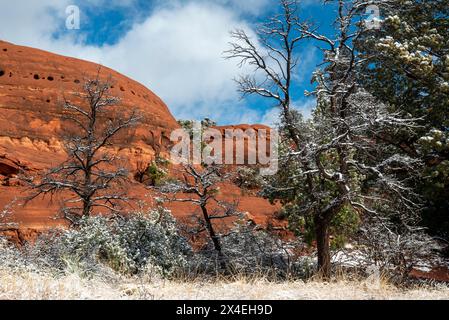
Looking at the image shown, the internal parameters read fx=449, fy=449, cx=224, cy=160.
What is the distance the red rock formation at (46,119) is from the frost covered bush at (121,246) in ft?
47.3

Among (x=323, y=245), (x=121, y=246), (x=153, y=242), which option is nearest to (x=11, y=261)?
(x=121, y=246)

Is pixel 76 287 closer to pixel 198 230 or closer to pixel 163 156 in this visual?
pixel 198 230

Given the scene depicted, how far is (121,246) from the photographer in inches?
449

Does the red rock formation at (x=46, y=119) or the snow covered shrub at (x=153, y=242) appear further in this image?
the red rock formation at (x=46, y=119)

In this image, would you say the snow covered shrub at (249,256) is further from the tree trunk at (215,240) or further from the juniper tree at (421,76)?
the juniper tree at (421,76)

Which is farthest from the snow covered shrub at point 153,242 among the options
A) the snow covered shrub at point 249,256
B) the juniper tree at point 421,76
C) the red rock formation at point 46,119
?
the red rock formation at point 46,119

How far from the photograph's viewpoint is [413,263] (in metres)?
10.6

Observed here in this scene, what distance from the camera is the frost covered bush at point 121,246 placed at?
10039mm

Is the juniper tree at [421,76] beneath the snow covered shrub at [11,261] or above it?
above

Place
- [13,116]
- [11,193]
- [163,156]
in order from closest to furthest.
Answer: [11,193]
[13,116]
[163,156]

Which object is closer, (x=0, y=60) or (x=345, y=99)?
(x=345, y=99)

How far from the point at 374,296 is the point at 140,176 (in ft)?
116

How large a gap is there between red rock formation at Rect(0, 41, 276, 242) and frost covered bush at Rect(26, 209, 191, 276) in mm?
14421
